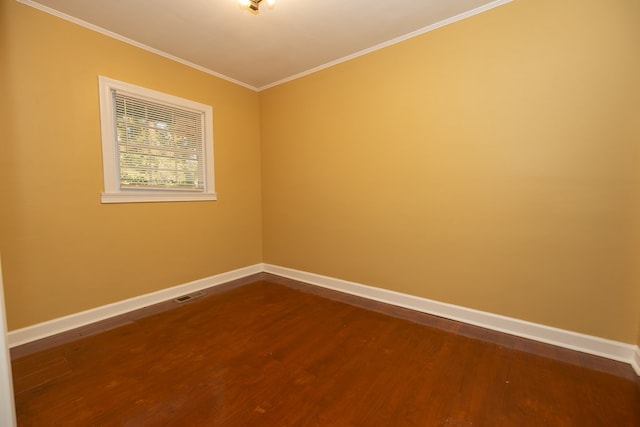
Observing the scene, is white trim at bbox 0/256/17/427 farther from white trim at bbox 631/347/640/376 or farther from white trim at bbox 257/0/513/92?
white trim at bbox 631/347/640/376

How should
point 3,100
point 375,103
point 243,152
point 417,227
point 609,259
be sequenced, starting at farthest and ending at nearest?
point 243,152 < point 375,103 < point 417,227 < point 3,100 < point 609,259

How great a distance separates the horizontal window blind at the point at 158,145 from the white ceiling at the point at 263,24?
63cm

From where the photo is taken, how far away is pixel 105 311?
2.53 meters

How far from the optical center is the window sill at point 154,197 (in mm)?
2555

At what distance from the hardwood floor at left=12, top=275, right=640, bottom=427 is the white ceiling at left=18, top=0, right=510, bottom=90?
2.76 metres

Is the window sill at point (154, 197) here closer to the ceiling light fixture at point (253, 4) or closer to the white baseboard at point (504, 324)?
the white baseboard at point (504, 324)

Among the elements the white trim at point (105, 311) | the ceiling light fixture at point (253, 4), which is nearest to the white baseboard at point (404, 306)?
the white trim at point (105, 311)

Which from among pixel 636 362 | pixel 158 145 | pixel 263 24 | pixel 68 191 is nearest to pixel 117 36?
pixel 158 145

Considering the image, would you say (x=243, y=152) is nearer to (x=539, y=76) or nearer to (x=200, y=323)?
(x=200, y=323)

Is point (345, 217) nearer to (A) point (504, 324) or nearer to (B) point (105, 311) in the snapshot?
(A) point (504, 324)

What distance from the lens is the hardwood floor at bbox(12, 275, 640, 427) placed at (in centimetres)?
144

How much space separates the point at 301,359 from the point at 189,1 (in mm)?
2938

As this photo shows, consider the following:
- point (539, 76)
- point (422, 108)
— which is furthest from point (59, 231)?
point (539, 76)

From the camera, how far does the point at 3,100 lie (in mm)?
1999
